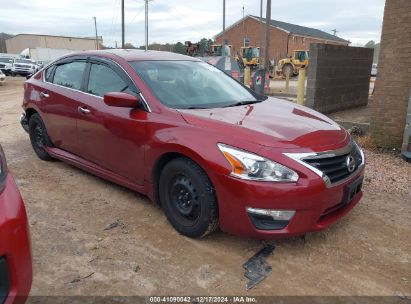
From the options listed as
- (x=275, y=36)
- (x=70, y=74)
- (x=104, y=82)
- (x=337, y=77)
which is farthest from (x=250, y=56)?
(x=104, y=82)

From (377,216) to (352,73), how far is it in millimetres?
6501

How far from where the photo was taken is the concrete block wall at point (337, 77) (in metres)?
8.15

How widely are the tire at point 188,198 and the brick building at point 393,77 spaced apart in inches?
174

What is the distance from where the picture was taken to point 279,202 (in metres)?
2.90

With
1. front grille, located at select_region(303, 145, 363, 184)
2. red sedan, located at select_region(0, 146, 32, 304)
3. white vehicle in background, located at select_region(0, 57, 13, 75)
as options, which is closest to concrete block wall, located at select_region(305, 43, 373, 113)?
front grille, located at select_region(303, 145, 363, 184)

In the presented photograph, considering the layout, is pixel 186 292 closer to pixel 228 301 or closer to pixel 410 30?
pixel 228 301

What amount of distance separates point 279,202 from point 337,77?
6.85 meters

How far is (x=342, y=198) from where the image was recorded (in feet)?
10.5

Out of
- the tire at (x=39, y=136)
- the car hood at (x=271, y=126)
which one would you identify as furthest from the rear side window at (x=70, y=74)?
the car hood at (x=271, y=126)

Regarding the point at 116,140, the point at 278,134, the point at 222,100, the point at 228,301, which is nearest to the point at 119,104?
the point at 116,140

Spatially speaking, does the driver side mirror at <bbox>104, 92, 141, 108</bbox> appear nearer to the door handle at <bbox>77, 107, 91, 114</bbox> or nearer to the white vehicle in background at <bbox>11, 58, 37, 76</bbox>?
the door handle at <bbox>77, 107, 91, 114</bbox>

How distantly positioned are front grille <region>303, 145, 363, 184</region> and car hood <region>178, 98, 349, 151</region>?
0.10m

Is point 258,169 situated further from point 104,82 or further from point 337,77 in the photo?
point 337,77

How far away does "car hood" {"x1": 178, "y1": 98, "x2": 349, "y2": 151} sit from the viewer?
305 cm
